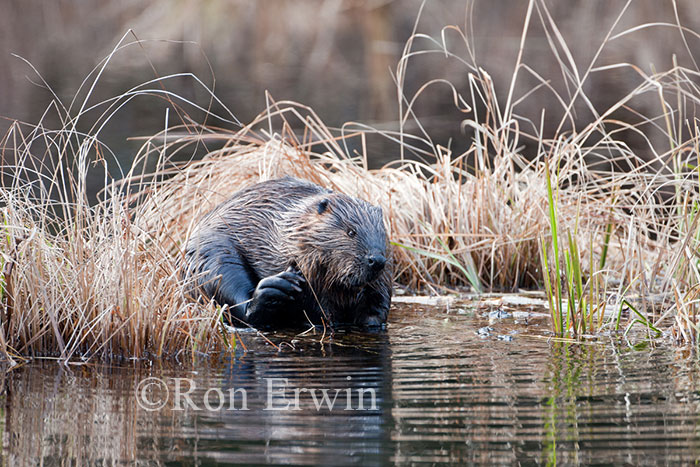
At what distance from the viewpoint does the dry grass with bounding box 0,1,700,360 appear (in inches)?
167

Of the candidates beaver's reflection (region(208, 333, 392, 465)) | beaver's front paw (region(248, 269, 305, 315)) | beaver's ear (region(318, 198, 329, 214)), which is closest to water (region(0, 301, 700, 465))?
beaver's reflection (region(208, 333, 392, 465))

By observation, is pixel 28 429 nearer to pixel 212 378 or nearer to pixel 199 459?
pixel 199 459

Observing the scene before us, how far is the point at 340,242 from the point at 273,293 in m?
0.41

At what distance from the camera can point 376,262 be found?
194 inches

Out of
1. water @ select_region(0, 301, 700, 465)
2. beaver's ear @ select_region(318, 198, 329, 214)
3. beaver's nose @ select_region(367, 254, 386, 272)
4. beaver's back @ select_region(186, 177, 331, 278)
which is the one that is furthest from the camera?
beaver's back @ select_region(186, 177, 331, 278)

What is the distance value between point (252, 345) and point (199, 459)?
180cm

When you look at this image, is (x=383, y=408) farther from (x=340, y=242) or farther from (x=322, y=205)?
(x=322, y=205)

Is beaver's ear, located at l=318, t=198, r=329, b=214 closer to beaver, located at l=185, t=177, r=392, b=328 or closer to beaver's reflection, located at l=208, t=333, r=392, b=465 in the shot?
beaver, located at l=185, t=177, r=392, b=328

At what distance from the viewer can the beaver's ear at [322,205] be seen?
520cm

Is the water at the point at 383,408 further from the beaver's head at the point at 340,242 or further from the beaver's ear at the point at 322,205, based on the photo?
the beaver's ear at the point at 322,205

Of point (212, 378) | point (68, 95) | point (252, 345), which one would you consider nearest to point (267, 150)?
point (252, 345)

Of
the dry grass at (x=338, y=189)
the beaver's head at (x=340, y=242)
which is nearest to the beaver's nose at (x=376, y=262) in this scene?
the beaver's head at (x=340, y=242)

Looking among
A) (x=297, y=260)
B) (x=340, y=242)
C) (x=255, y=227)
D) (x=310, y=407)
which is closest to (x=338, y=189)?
(x=255, y=227)

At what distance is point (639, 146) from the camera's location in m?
12.2
